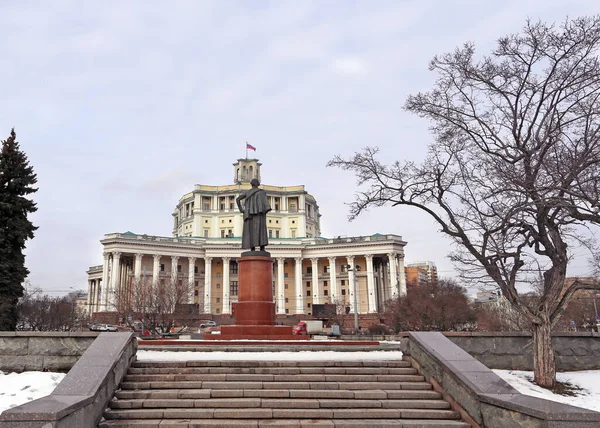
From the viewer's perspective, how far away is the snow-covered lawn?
8.84 meters

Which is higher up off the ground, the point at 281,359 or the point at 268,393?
the point at 281,359

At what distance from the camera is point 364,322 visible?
73875 millimetres

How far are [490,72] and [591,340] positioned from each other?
8.18 m

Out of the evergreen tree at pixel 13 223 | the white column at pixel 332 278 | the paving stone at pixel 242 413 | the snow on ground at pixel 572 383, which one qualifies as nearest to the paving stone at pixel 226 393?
the paving stone at pixel 242 413

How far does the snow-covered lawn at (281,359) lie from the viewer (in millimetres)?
8836

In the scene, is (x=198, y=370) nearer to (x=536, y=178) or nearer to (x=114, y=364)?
(x=114, y=364)

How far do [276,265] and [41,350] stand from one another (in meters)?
81.7

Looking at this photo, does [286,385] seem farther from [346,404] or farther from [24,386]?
[24,386]

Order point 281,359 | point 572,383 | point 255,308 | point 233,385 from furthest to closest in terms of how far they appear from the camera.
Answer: point 255,308 < point 572,383 < point 281,359 < point 233,385

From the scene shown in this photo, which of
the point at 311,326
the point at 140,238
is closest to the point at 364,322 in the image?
the point at 311,326

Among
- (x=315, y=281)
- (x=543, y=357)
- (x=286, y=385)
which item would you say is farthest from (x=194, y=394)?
(x=315, y=281)

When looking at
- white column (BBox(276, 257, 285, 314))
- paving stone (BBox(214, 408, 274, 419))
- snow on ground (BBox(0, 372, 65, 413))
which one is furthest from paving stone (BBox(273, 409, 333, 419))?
white column (BBox(276, 257, 285, 314))

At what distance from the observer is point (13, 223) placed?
2759 cm

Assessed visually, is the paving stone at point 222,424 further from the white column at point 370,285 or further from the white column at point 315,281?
the white column at point 315,281
